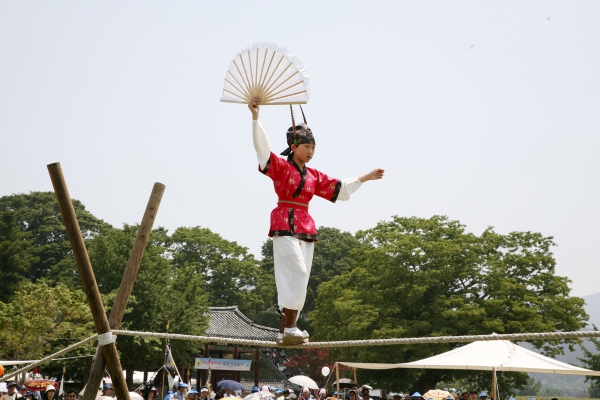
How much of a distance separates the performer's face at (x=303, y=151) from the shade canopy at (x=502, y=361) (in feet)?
23.5

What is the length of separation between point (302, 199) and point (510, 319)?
24880mm

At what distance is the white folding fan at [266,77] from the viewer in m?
4.34

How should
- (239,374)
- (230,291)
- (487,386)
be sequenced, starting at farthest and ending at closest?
(230,291)
(239,374)
(487,386)

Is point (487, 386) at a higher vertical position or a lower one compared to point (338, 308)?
lower

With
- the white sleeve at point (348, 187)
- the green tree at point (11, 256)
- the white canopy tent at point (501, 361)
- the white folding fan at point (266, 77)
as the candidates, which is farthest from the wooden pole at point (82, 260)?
the green tree at point (11, 256)

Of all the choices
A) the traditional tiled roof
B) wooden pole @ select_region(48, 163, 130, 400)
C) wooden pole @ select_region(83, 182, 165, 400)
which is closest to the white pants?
wooden pole @ select_region(83, 182, 165, 400)

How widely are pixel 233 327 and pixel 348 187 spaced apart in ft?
112

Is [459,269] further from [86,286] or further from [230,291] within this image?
[86,286]

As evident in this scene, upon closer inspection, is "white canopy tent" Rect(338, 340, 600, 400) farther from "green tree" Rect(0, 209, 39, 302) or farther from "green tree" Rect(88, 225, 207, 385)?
"green tree" Rect(0, 209, 39, 302)

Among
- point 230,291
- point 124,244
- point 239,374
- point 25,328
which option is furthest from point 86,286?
point 230,291

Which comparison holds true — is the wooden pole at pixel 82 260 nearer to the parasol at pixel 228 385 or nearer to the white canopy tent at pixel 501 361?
the white canopy tent at pixel 501 361

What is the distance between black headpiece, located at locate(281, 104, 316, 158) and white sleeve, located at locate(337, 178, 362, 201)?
0.38 m

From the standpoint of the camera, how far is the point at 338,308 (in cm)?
2886

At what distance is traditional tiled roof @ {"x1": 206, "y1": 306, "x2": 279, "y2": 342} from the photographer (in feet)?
122
